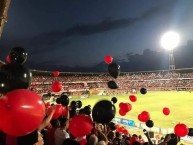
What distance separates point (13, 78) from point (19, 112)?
1.70m

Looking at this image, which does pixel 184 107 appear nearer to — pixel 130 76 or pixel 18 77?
pixel 18 77

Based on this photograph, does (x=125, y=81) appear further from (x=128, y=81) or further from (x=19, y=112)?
(x=19, y=112)

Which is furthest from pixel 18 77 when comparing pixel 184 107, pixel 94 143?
pixel 184 107

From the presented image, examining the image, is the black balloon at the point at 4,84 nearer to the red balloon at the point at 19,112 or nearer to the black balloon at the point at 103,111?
the red balloon at the point at 19,112

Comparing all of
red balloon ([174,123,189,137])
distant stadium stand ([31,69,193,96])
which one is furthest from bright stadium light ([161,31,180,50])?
red balloon ([174,123,189,137])

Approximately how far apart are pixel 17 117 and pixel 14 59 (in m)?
3.67

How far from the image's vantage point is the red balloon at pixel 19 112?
360cm

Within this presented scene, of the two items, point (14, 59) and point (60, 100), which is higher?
point (14, 59)

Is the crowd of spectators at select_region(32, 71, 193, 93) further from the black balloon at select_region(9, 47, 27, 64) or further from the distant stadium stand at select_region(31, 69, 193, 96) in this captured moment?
the black balloon at select_region(9, 47, 27, 64)

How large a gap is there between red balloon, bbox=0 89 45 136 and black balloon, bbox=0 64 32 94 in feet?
4.47

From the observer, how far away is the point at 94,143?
210 inches

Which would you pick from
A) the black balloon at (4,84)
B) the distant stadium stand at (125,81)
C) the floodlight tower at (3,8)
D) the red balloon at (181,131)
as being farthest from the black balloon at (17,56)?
→ the distant stadium stand at (125,81)

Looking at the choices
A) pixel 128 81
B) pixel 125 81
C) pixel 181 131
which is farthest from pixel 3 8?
pixel 128 81

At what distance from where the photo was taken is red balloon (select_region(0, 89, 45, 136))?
360cm
